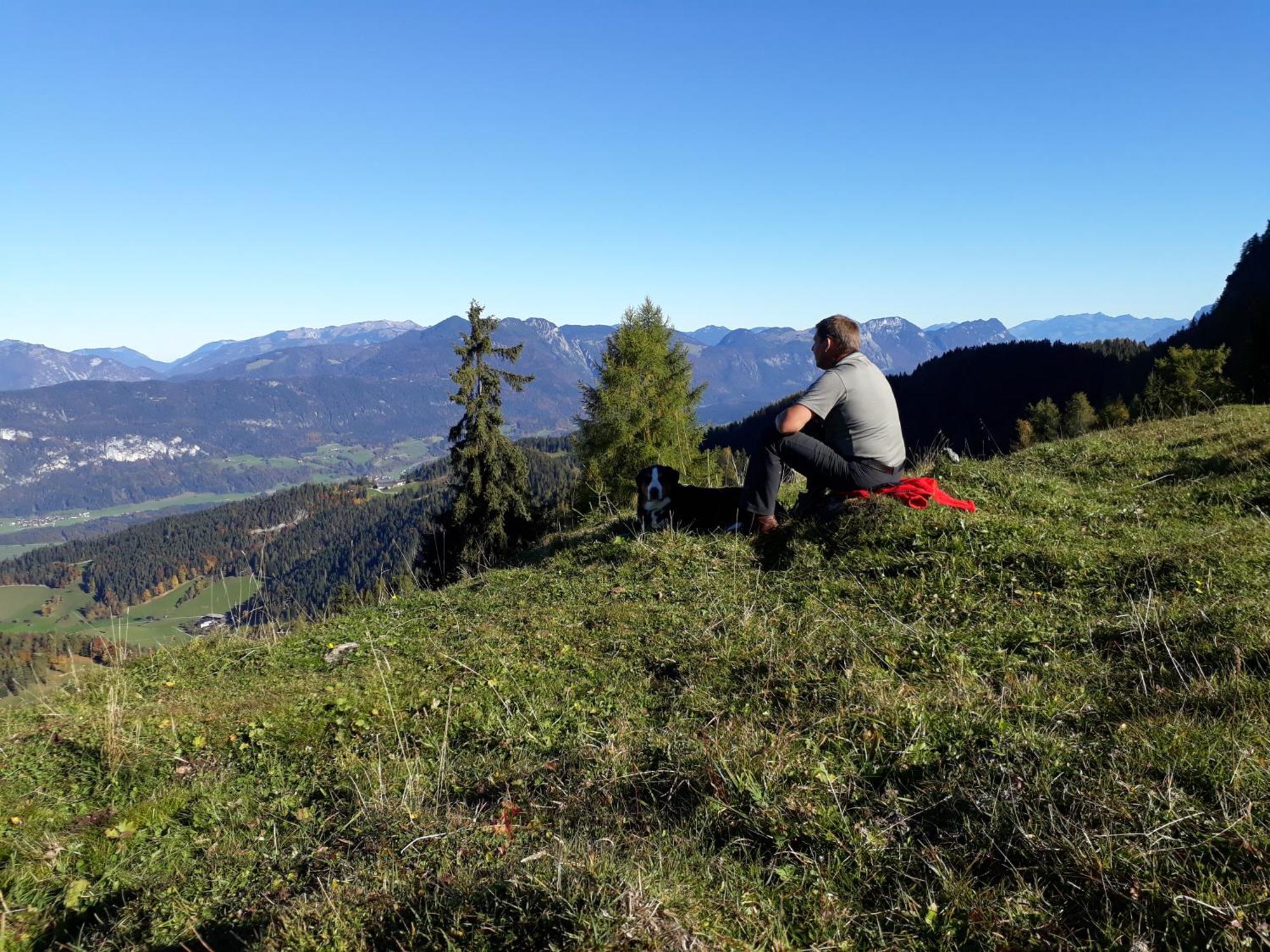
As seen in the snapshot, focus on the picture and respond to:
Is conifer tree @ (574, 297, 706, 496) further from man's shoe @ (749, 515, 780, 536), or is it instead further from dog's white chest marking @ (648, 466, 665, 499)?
man's shoe @ (749, 515, 780, 536)

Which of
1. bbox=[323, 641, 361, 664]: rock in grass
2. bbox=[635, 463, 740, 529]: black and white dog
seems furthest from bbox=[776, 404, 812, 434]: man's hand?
bbox=[323, 641, 361, 664]: rock in grass

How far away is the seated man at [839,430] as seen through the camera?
7.01 m

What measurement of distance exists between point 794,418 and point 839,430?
78cm

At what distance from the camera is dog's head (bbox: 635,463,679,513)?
898 centimetres

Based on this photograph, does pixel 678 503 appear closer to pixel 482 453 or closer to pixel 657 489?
pixel 657 489

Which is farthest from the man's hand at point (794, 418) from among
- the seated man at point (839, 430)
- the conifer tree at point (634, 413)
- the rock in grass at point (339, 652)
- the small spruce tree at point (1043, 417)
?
the small spruce tree at point (1043, 417)

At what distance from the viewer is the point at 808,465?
721 cm

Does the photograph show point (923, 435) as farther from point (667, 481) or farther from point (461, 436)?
point (667, 481)

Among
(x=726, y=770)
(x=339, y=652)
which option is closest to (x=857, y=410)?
(x=726, y=770)

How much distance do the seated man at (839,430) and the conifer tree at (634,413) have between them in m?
22.1

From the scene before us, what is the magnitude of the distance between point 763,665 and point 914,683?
96 centimetres

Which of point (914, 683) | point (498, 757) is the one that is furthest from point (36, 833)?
point (914, 683)

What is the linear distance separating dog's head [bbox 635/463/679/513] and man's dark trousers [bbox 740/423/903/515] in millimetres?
1628

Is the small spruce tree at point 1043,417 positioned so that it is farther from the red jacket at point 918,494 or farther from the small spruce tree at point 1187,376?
the red jacket at point 918,494
